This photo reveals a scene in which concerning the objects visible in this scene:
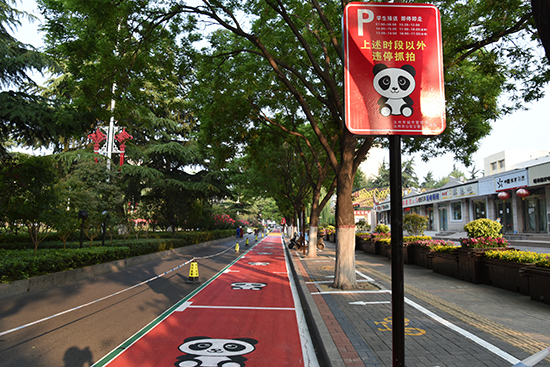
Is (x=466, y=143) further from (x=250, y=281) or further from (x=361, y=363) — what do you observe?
(x=361, y=363)

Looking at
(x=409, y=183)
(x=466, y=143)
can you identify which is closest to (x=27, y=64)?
(x=466, y=143)

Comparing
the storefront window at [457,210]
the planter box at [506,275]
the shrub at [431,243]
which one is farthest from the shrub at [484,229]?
the storefront window at [457,210]

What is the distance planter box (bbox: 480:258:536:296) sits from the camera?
874cm

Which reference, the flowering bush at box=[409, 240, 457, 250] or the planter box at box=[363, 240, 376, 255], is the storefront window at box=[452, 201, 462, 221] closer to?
the planter box at box=[363, 240, 376, 255]

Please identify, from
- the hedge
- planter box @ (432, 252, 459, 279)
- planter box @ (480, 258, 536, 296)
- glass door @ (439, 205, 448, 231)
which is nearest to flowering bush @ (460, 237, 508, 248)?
planter box @ (480, 258, 536, 296)

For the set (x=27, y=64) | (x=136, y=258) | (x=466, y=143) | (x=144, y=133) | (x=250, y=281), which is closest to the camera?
(x=250, y=281)

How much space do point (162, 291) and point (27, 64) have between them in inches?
433

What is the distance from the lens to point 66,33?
10.2 meters

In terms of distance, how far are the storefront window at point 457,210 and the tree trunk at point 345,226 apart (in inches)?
1250

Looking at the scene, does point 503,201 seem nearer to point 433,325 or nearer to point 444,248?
point 444,248

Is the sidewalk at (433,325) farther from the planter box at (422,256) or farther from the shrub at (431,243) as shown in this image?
the planter box at (422,256)

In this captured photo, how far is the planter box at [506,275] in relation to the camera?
8742 millimetres

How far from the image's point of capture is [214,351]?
5.50 m

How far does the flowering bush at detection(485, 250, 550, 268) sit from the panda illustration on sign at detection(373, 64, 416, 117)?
6913 mm
